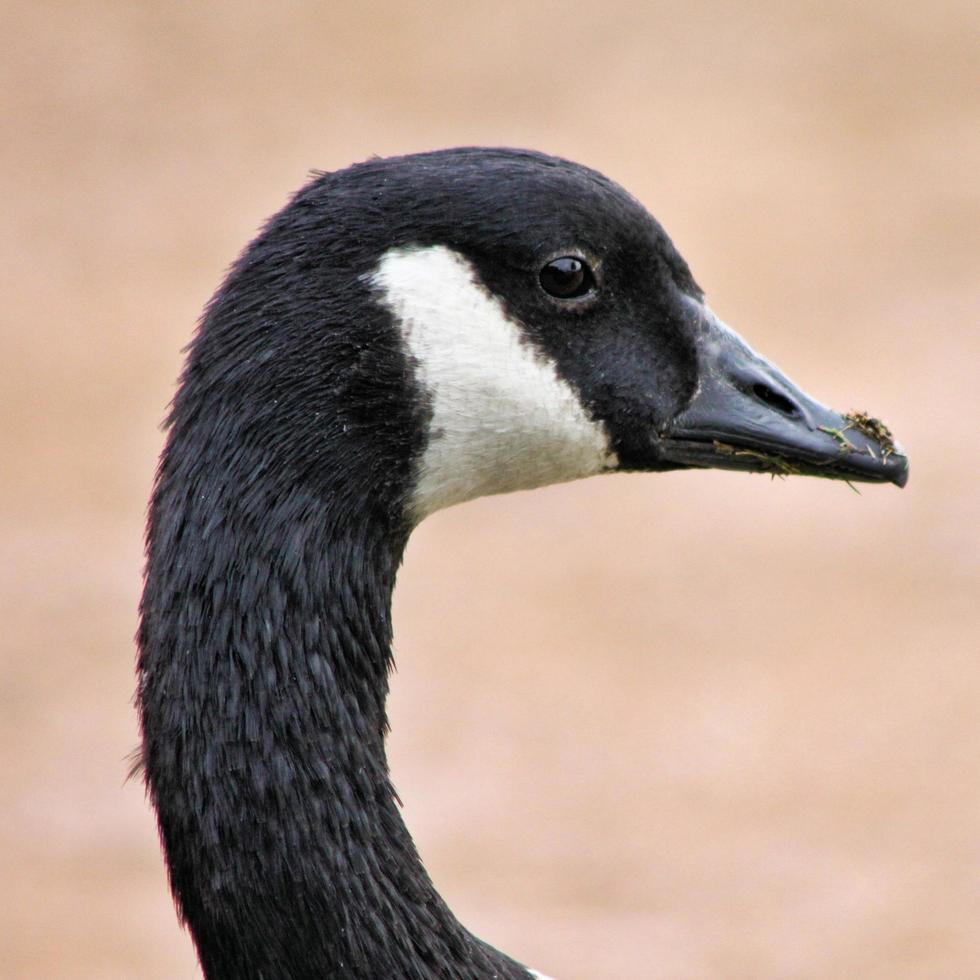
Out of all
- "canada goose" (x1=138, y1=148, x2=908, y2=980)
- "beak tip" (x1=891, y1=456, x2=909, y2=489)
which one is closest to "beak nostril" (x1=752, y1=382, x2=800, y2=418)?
"beak tip" (x1=891, y1=456, x2=909, y2=489)

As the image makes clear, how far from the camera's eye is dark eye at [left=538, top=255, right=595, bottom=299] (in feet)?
10.3

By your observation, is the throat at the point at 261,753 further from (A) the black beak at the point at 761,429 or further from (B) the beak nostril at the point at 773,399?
(B) the beak nostril at the point at 773,399

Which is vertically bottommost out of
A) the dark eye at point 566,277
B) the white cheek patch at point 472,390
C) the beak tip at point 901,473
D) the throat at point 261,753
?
the throat at point 261,753

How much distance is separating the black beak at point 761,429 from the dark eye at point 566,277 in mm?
277

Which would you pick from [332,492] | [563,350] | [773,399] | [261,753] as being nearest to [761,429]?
[773,399]

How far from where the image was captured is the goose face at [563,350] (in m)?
3.01

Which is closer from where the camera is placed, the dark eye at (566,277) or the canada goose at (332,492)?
the canada goose at (332,492)

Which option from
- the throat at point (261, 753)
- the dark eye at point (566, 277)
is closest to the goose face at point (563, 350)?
the dark eye at point (566, 277)

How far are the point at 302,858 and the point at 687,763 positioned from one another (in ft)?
15.9

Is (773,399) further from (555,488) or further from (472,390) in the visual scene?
(555,488)

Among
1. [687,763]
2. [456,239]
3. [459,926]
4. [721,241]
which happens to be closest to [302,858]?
[459,926]

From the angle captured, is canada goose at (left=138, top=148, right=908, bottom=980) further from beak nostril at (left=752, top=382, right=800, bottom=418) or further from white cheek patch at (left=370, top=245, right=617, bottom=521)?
beak nostril at (left=752, top=382, right=800, bottom=418)

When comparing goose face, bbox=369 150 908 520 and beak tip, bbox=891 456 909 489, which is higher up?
goose face, bbox=369 150 908 520

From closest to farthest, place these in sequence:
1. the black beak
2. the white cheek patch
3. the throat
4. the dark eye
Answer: the throat → the white cheek patch → the dark eye → the black beak
